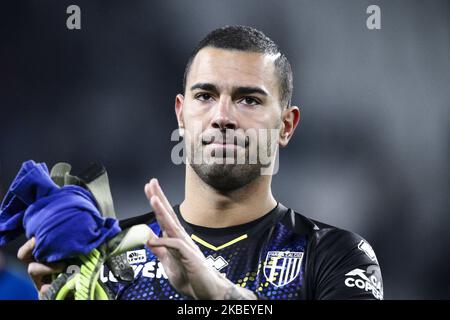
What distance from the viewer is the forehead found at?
1922mm

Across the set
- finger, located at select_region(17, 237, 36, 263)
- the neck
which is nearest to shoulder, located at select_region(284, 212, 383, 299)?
the neck

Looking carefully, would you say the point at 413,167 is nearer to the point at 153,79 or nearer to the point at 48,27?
the point at 153,79

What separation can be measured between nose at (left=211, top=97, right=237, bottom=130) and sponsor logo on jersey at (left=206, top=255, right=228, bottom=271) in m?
0.39

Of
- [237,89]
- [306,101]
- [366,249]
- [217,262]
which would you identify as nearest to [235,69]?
[237,89]

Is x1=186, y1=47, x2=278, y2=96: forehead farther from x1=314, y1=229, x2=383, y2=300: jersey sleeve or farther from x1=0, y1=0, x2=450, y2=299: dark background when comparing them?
x1=0, y1=0, x2=450, y2=299: dark background

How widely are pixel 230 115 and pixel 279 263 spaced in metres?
0.45

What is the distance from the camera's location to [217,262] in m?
1.94

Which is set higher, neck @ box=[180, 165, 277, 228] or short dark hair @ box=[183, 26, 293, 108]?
short dark hair @ box=[183, 26, 293, 108]

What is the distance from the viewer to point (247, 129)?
6.22ft

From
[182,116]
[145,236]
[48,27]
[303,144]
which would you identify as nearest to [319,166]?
[303,144]

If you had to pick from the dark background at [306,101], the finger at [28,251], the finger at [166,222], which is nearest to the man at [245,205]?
the finger at [166,222]

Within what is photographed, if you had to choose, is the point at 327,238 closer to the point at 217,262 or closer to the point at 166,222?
the point at 217,262

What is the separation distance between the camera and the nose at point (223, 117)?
1.84 metres

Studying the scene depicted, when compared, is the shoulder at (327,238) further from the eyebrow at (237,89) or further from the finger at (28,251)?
the finger at (28,251)
